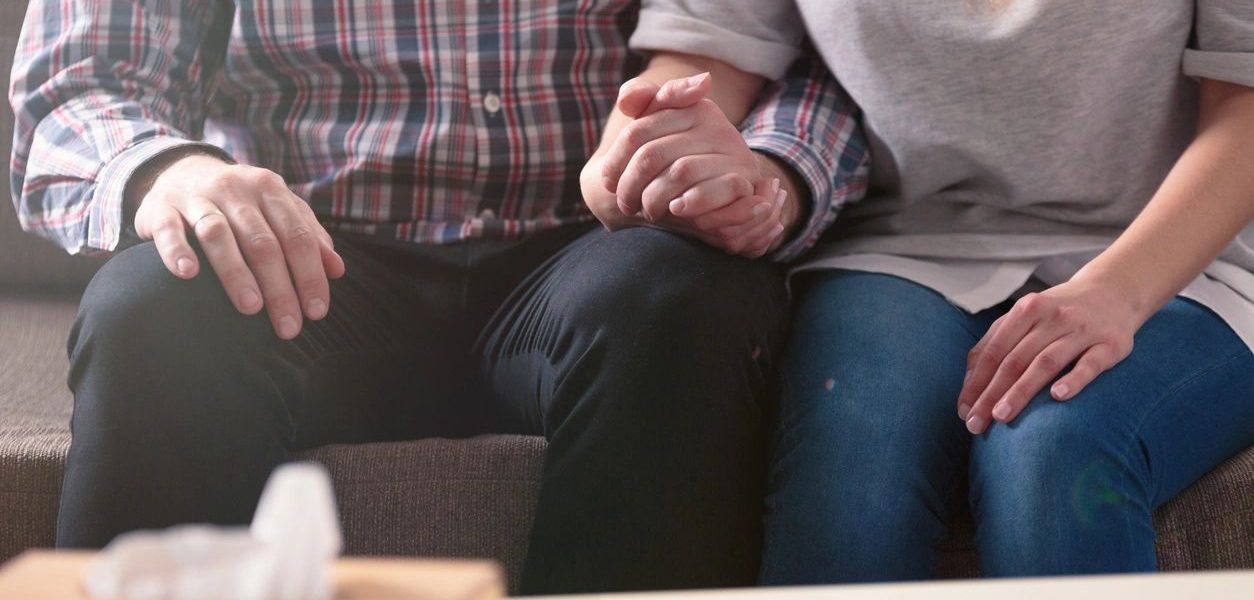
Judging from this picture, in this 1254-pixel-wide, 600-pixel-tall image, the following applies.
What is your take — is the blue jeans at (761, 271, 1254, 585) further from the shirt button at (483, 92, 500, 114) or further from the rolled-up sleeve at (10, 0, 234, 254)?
the rolled-up sleeve at (10, 0, 234, 254)

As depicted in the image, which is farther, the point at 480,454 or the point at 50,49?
the point at 50,49

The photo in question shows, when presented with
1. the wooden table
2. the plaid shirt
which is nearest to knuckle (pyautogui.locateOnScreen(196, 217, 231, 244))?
the plaid shirt

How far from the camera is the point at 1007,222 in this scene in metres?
1.11

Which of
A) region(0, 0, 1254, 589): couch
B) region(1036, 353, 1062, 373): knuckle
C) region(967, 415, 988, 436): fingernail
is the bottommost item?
region(0, 0, 1254, 589): couch

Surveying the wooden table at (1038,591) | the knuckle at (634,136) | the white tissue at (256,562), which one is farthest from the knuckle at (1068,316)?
the white tissue at (256,562)

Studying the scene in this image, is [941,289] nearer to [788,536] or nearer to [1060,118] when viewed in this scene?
[1060,118]

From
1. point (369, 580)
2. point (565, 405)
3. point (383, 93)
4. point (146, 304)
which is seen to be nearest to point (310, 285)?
point (146, 304)

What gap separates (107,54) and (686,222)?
1.93 ft

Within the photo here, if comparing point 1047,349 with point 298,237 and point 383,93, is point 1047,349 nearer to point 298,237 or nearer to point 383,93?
point 298,237

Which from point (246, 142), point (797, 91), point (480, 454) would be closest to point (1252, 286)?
point (797, 91)

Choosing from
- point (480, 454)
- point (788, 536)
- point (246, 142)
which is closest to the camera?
point (788, 536)

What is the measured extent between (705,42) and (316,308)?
44 centimetres

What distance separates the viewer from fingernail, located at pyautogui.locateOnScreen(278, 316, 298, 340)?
0.94 meters

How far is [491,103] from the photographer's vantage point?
1.19m
